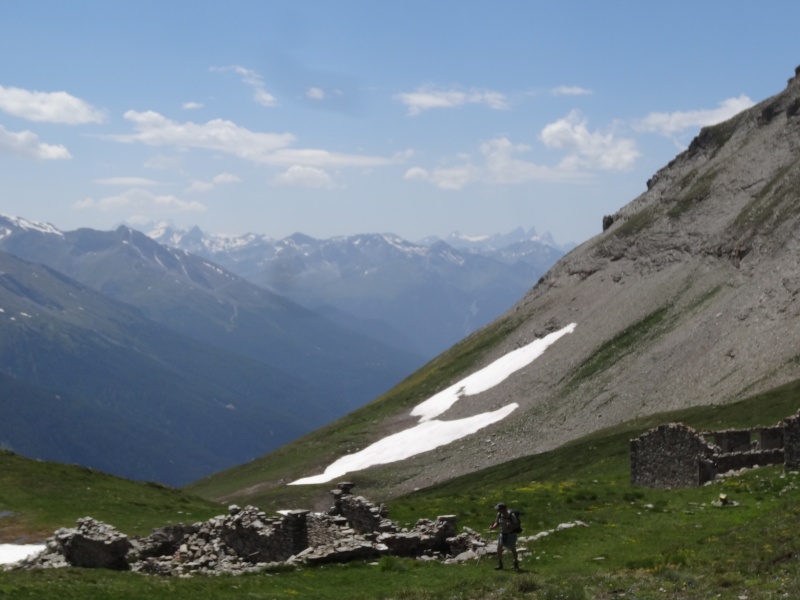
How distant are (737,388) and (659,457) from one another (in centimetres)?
5251

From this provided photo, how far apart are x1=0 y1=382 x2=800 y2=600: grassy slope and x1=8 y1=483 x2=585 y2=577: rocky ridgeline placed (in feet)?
4.32

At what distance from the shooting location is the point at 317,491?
345 ft

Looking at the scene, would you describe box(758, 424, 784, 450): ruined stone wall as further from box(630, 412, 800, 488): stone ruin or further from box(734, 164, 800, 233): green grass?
box(734, 164, 800, 233): green grass

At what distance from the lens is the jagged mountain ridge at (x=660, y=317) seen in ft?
339

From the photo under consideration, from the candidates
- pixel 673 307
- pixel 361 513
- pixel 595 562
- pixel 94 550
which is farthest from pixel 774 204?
pixel 94 550

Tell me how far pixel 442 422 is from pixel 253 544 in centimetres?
9519

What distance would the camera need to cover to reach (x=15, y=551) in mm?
34844

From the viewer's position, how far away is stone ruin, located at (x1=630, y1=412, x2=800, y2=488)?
40281 millimetres

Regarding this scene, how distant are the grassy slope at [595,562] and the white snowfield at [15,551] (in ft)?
15.8

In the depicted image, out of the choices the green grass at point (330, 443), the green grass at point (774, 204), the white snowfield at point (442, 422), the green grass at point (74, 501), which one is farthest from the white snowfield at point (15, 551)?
the green grass at point (774, 204)

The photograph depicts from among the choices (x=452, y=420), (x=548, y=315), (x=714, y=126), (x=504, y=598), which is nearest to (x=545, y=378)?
(x=452, y=420)

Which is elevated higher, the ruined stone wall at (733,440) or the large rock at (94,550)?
the ruined stone wall at (733,440)

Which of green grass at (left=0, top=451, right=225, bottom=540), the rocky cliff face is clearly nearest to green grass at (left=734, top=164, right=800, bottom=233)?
the rocky cliff face

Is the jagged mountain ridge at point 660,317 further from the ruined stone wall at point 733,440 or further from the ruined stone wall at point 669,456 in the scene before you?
the ruined stone wall at point 669,456
